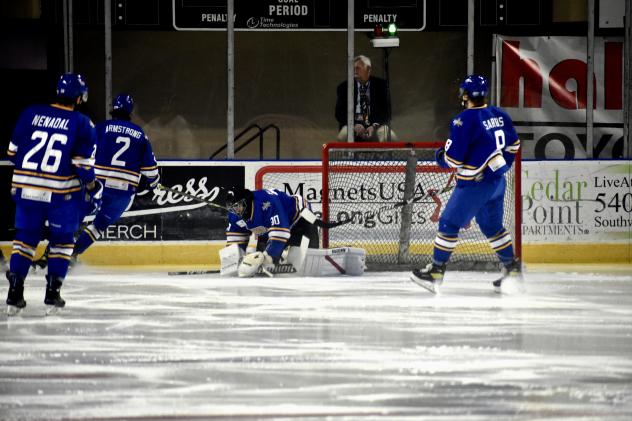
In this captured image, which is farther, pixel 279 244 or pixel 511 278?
pixel 279 244

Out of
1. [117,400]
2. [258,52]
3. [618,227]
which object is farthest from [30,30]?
[117,400]

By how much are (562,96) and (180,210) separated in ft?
13.1

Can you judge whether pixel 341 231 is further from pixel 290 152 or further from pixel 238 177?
pixel 290 152

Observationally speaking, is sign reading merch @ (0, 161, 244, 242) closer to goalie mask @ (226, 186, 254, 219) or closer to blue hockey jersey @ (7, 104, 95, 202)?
goalie mask @ (226, 186, 254, 219)

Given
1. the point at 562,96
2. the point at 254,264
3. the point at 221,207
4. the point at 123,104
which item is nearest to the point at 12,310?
the point at 254,264

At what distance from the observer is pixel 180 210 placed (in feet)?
35.5

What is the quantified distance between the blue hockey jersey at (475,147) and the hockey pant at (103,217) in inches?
107

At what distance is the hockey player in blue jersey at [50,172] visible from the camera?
6.83 metres

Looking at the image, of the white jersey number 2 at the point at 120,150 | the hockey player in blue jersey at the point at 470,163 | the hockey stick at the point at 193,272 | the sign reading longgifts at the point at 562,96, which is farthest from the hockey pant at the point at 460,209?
the sign reading longgifts at the point at 562,96

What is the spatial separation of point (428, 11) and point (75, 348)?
8.06 meters

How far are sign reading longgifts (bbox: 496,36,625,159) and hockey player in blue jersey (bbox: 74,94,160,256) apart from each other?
417 cm

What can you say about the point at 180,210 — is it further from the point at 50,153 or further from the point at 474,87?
the point at 50,153

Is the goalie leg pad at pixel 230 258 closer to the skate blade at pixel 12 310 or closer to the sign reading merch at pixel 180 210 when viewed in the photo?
the sign reading merch at pixel 180 210

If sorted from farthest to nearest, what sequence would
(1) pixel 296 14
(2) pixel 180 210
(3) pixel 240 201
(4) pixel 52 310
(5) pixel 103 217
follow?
(1) pixel 296 14 → (2) pixel 180 210 → (5) pixel 103 217 → (3) pixel 240 201 → (4) pixel 52 310
